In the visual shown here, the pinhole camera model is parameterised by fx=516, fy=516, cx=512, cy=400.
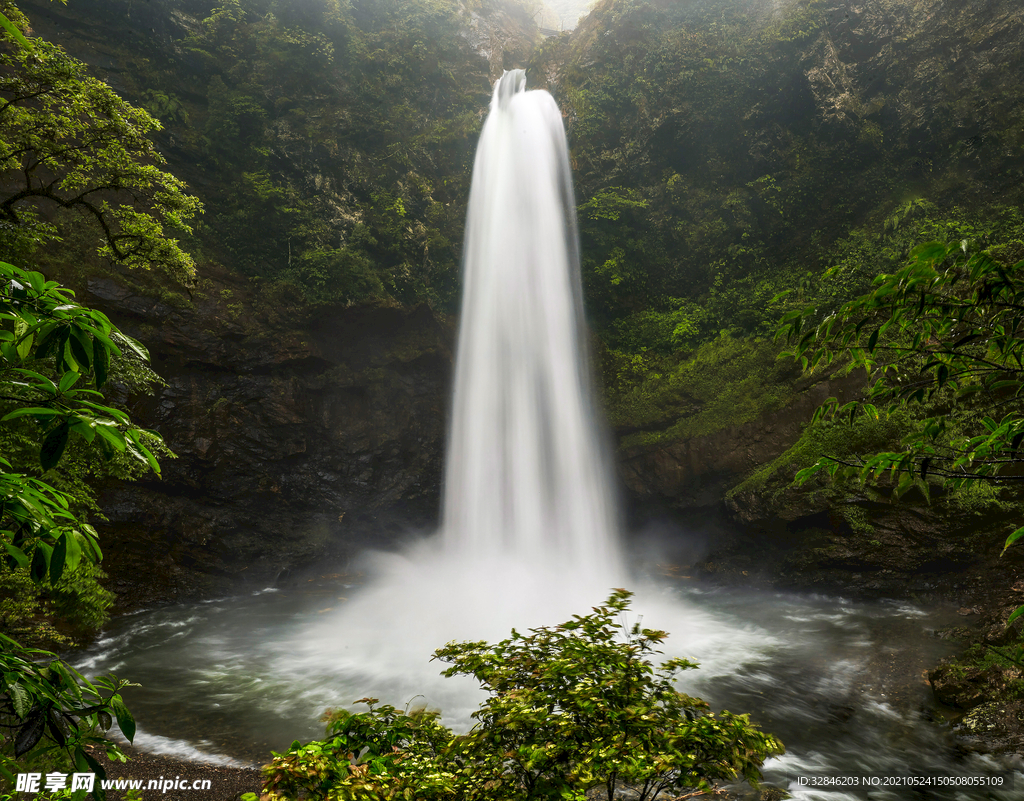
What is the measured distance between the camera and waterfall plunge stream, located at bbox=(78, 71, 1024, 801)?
6.62 meters

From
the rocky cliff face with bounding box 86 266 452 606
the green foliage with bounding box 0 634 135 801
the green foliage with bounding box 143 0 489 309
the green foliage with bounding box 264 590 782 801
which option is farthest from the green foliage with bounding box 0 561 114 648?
the green foliage with bounding box 143 0 489 309

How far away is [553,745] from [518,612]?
30.4 ft

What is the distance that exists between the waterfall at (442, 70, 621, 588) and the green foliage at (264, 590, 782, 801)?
11470 mm

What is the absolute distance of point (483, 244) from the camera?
17.6 metres

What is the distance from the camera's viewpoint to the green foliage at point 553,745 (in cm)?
232

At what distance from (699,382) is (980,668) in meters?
9.43

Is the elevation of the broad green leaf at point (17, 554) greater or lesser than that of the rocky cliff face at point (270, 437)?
lesser

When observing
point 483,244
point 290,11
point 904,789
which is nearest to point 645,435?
point 483,244

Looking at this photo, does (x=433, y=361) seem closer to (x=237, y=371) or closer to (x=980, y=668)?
(x=237, y=371)

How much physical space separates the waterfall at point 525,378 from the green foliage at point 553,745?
11.5m

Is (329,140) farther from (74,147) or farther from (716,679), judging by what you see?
(716,679)

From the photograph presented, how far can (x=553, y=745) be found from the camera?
2463mm

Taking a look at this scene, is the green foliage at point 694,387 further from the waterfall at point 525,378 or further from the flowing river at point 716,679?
the flowing river at point 716,679

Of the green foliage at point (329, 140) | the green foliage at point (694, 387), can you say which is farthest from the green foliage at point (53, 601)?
the green foliage at point (694, 387)
